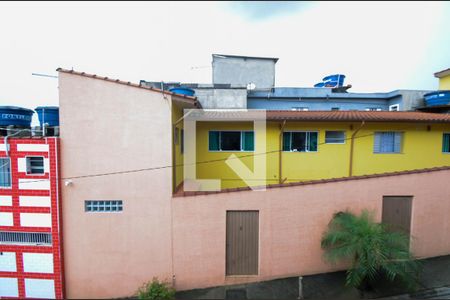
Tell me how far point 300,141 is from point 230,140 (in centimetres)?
291

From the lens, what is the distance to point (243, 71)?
47.1ft

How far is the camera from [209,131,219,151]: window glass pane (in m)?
9.27

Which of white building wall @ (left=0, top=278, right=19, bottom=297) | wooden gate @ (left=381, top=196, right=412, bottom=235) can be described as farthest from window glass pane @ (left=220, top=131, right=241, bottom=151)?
white building wall @ (left=0, top=278, right=19, bottom=297)

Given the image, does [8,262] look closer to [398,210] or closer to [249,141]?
[249,141]

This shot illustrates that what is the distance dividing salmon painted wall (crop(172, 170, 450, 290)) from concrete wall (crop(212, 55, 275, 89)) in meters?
9.48

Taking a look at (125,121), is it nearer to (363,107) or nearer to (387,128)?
(387,128)

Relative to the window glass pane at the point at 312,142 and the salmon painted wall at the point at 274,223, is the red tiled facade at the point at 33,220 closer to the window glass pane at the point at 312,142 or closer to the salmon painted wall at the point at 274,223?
the salmon painted wall at the point at 274,223

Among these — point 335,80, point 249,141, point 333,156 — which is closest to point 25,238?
point 249,141

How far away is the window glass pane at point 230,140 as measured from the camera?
30.5 ft

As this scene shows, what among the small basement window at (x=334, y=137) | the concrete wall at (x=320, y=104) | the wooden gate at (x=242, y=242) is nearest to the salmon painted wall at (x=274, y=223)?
the wooden gate at (x=242, y=242)

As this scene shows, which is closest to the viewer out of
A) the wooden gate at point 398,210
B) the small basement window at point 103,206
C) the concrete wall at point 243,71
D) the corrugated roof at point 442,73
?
the small basement window at point 103,206

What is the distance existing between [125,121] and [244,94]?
6.39 meters

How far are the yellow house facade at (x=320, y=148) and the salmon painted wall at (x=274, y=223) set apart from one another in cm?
247

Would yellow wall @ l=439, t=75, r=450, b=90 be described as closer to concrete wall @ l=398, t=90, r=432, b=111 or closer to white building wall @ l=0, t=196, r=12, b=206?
concrete wall @ l=398, t=90, r=432, b=111
